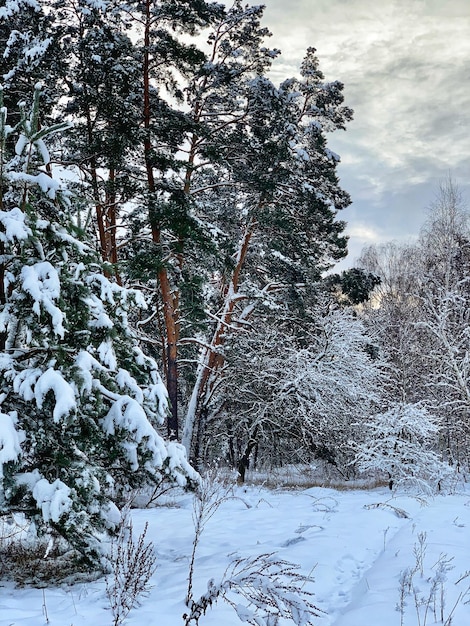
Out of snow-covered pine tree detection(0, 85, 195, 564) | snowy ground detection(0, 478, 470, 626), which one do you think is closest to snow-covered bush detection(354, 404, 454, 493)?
snowy ground detection(0, 478, 470, 626)

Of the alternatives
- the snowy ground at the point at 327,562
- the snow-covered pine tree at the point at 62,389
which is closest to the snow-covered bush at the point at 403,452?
the snowy ground at the point at 327,562

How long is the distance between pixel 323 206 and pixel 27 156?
9548 mm

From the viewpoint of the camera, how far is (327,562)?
15.2ft

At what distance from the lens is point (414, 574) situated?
412 cm

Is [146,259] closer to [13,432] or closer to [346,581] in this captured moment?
[13,432]

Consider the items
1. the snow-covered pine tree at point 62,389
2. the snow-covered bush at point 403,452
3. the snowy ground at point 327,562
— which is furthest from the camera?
the snow-covered bush at point 403,452

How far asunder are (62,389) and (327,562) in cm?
312

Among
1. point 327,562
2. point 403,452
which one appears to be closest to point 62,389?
point 327,562

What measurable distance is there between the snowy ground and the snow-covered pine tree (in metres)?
0.75

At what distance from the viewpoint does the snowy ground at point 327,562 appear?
3.31 meters

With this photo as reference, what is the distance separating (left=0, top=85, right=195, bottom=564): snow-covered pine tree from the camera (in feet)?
13.1

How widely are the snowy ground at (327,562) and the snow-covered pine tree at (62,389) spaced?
0.75 metres

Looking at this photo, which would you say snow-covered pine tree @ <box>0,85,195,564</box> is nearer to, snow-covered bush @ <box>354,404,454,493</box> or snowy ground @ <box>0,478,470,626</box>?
snowy ground @ <box>0,478,470,626</box>

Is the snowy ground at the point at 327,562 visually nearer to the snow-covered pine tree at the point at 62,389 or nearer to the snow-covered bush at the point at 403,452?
the snow-covered pine tree at the point at 62,389
